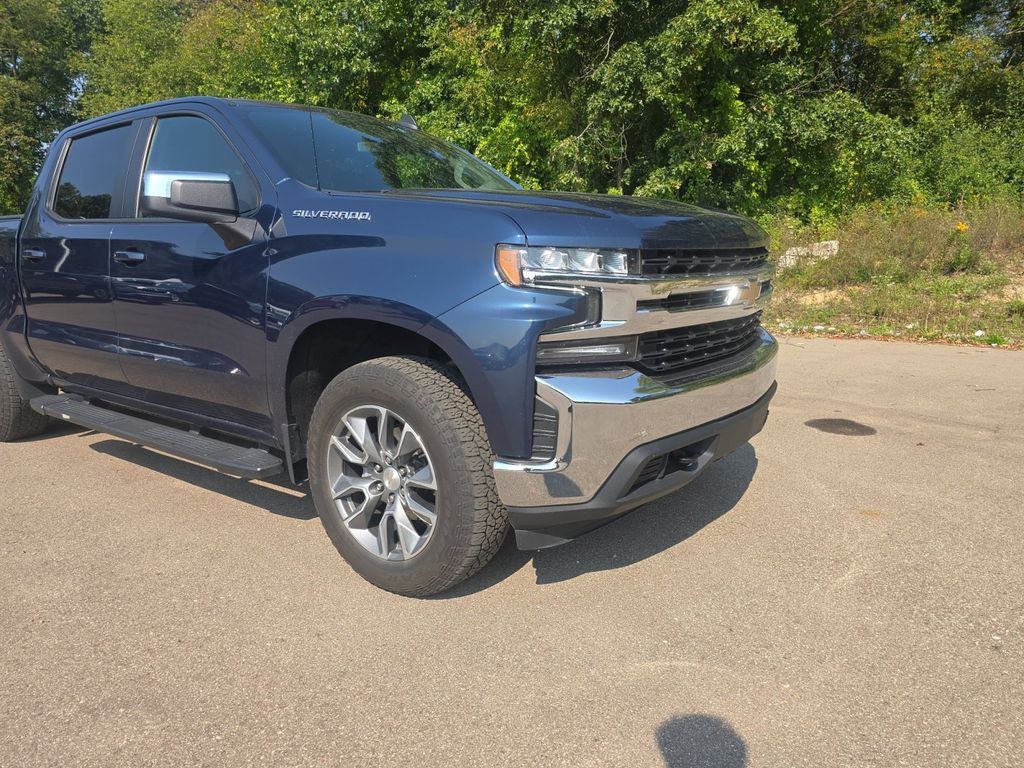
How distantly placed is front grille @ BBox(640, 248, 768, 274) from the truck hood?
0.09 feet

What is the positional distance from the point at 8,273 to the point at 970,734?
5331mm

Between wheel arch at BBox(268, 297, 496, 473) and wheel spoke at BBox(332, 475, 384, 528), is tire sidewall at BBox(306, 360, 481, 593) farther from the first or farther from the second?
wheel arch at BBox(268, 297, 496, 473)

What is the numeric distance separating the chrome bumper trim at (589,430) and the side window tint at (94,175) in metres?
2.80

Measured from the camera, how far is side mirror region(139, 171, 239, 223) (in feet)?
10.0

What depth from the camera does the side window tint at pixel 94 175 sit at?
411 centimetres

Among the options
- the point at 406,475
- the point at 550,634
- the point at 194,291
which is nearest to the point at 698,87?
the point at 194,291

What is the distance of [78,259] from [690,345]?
10.6 ft

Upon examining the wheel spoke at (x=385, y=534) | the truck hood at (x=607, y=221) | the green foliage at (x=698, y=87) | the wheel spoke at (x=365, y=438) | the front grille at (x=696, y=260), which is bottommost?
the wheel spoke at (x=385, y=534)

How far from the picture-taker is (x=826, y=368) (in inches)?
295

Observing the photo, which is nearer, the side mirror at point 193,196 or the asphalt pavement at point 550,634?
the asphalt pavement at point 550,634

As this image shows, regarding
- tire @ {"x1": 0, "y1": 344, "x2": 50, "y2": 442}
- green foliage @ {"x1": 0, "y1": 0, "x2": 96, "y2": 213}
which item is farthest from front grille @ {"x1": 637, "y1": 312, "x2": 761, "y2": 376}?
green foliage @ {"x1": 0, "y1": 0, "x2": 96, "y2": 213}

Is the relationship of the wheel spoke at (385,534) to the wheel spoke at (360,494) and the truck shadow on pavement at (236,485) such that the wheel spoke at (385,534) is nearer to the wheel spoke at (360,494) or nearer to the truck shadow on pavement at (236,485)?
the wheel spoke at (360,494)

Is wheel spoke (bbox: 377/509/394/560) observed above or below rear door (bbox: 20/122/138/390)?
below

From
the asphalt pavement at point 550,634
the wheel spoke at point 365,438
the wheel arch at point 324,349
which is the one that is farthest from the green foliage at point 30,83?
the wheel spoke at point 365,438
